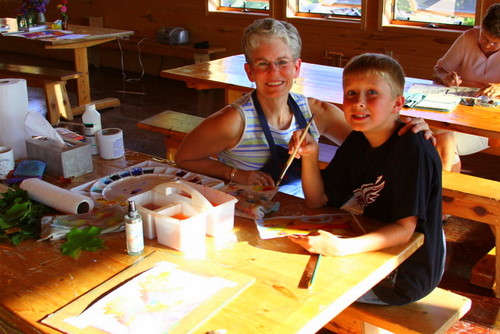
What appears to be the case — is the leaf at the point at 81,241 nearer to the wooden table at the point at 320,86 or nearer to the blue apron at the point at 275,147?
the blue apron at the point at 275,147

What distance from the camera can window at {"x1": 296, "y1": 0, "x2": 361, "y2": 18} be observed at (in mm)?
6168

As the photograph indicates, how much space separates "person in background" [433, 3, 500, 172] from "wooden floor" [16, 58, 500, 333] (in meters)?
0.45

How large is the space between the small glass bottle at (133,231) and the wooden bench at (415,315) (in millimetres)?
774

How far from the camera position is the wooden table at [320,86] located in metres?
3.00

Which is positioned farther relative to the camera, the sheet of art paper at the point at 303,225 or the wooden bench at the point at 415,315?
the wooden bench at the point at 415,315

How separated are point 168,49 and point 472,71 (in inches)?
162

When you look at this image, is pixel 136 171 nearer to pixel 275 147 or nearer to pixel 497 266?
pixel 275 147

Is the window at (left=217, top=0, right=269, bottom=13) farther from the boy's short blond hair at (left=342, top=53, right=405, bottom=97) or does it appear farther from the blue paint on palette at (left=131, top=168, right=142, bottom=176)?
the boy's short blond hair at (left=342, top=53, right=405, bottom=97)

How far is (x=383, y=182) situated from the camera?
181 centimetres

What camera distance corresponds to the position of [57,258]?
5.18 ft

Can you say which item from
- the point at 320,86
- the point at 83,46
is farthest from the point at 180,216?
the point at 83,46

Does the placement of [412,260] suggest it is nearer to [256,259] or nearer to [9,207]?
[256,259]

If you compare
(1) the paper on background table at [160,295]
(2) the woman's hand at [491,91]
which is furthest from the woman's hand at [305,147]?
(2) the woman's hand at [491,91]

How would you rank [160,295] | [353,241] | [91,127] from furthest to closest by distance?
[91,127] < [353,241] < [160,295]
